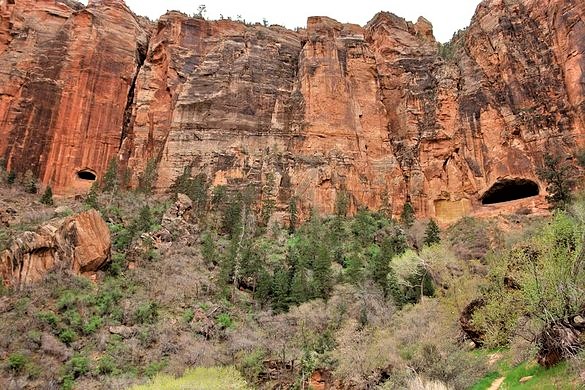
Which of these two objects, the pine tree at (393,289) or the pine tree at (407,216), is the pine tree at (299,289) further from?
the pine tree at (407,216)

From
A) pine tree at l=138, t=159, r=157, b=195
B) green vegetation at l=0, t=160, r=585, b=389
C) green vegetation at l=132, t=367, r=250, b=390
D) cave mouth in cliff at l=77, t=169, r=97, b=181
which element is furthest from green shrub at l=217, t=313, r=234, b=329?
cave mouth in cliff at l=77, t=169, r=97, b=181

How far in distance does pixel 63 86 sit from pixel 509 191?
156 feet

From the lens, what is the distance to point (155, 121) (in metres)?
56.1

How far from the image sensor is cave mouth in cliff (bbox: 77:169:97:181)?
52656 mm

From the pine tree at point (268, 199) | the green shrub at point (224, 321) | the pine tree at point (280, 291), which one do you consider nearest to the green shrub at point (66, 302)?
the green shrub at point (224, 321)

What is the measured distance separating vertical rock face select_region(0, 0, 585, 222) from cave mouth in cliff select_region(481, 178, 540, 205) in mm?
200

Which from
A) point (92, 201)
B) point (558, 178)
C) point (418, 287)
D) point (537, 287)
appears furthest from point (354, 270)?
point (92, 201)

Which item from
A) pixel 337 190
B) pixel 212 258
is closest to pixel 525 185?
pixel 337 190

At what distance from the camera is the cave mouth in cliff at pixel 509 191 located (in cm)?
4609

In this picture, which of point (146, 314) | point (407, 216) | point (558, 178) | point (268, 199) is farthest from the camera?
point (268, 199)

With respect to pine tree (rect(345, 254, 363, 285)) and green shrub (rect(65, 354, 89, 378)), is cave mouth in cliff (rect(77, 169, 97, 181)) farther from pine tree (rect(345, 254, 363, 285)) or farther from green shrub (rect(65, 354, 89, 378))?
pine tree (rect(345, 254, 363, 285))

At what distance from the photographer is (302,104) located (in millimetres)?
55812

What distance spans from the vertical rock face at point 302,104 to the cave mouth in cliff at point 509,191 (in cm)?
20

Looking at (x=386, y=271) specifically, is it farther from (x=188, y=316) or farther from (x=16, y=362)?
(x=16, y=362)
